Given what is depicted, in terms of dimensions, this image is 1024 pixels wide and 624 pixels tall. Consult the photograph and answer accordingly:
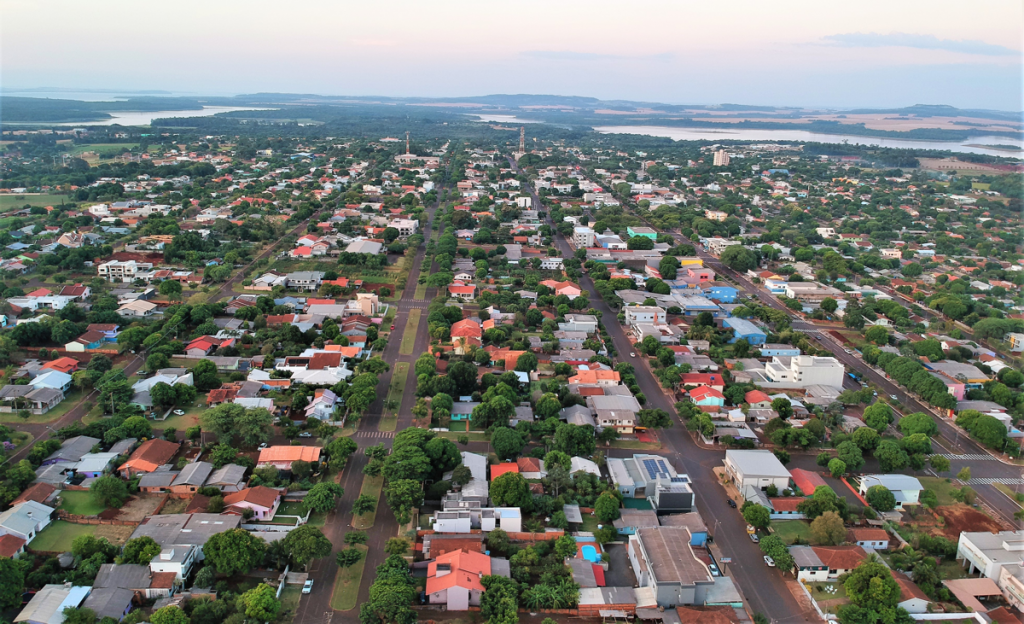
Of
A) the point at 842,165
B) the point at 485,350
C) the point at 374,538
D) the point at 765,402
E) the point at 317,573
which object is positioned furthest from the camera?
the point at 842,165

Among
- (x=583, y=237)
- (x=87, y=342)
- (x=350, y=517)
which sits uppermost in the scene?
(x=583, y=237)

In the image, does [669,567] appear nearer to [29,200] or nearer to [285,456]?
[285,456]

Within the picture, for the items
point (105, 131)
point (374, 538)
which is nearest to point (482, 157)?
point (105, 131)

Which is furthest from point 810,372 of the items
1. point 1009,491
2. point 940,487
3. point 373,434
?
point 373,434

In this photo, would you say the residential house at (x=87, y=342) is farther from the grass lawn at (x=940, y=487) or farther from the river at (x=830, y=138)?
the river at (x=830, y=138)

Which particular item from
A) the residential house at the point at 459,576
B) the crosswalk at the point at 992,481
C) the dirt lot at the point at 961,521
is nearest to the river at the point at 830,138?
the crosswalk at the point at 992,481

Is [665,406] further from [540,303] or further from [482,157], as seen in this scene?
[482,157]

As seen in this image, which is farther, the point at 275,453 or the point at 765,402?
the point at 765,402
